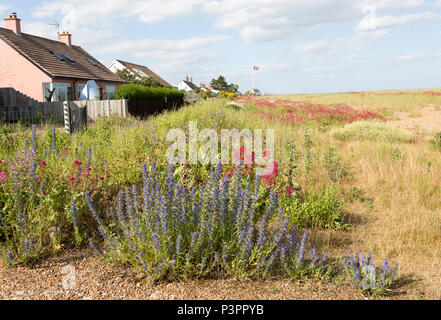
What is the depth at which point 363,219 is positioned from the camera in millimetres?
4312

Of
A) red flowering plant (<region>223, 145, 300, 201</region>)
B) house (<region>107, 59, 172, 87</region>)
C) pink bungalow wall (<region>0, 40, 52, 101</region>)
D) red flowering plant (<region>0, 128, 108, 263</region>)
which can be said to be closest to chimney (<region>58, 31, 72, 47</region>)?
pink bungalow wall (<region>0, 40, 52, 101</region>)

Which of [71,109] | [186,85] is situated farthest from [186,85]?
[71,109]

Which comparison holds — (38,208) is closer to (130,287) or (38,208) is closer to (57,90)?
(130,287)

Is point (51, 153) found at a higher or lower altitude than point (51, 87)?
lower

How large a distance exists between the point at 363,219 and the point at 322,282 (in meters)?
1.79

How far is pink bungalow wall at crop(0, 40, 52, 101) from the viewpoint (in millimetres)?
20719

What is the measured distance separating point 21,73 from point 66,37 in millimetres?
8765

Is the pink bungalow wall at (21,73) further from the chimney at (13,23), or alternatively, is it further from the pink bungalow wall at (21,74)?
the chimney at (13,23)

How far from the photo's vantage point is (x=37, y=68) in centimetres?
2067

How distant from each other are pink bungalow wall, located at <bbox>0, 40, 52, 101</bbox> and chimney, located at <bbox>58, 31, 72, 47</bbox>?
8173 mm

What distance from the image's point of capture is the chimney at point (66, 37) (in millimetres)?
28125

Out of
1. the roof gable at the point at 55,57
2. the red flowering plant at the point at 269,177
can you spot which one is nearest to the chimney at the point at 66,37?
the roof gable at the point at 55,57
